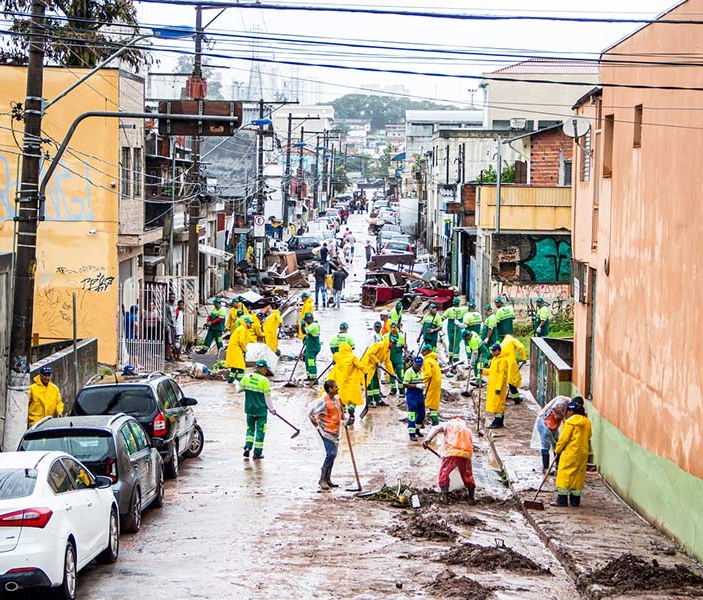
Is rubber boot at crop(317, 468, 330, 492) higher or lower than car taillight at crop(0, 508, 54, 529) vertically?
lower

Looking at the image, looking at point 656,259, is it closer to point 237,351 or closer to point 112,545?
point 112,545

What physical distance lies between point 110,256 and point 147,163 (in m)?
7.52

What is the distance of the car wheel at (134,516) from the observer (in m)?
13.8

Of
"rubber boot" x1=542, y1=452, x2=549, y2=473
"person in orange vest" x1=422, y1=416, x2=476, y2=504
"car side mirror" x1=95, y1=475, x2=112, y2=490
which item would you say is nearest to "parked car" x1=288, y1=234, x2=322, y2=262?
"rubber boot" x1=542, y1=452, x2=549, y2=473

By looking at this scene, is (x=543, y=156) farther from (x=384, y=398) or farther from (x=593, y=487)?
(x=593, y=487)

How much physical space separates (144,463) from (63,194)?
15.7 m

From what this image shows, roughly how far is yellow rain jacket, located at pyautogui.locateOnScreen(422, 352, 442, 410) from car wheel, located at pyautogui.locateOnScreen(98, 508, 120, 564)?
9.59m

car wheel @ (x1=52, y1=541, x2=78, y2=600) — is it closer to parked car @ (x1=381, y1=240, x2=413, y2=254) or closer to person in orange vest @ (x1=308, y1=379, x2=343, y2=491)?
person in orange vest @ (x1=308, y1=379, x2=343, y2=491)

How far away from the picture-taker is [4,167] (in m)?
28.7

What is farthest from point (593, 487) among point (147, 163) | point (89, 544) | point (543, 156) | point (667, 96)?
point (543, 156)

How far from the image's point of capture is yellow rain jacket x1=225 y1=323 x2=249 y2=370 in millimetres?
27203

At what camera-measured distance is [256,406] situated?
18516mm

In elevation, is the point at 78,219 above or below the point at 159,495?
above

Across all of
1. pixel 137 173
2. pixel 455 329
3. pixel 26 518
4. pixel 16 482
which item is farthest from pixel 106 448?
pixel 137 173
